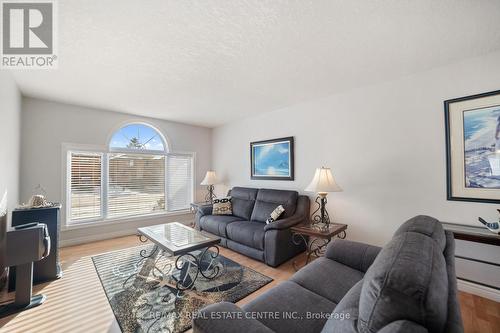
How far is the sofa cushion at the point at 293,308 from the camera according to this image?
1.19 meters

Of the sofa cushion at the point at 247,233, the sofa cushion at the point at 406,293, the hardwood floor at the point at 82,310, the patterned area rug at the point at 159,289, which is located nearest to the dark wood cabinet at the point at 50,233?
the hardwood floor at the point at 82,310

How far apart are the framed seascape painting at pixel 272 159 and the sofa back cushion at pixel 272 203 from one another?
0.35m

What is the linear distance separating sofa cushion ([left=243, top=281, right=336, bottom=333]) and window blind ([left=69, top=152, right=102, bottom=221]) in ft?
12.7

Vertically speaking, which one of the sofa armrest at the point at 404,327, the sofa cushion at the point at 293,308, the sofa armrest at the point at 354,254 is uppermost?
the sofa armrest at the point at 404,327

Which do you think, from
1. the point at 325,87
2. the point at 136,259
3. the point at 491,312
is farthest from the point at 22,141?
the point at 491,312

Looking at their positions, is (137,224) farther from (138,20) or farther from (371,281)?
(371,281)

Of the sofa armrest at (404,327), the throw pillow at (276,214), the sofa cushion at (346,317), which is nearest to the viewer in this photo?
the sofa armrest at (404,327)

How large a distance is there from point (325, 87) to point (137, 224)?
4.34 metres

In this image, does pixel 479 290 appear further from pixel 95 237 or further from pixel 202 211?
pixel 95 237

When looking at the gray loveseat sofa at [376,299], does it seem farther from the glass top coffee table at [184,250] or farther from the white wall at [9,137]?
the white wall at [9,137]

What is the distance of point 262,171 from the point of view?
424 centimetres

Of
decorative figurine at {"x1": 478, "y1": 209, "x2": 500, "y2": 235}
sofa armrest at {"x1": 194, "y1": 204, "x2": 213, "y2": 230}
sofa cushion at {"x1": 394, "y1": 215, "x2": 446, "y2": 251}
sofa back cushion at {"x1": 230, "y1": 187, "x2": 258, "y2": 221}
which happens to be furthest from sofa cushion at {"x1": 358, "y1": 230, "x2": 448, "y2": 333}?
sofa armrest at {"x1": 194, "y1": 204, "x2": 213, "y2": 230}

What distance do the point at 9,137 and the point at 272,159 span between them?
3.71 meters

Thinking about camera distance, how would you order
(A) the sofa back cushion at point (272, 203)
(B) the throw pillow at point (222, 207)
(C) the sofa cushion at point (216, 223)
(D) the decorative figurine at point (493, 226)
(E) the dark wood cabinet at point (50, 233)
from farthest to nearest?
(B) the throw pillow at point (222, 207) < (C) the sofa cushion at point (216, 223) < (A) the sofa back cushion at point (272, 203) < (E) the dark wood cabinet at point (50, 233) < (D) the decorative figurine at point (493, 226)
